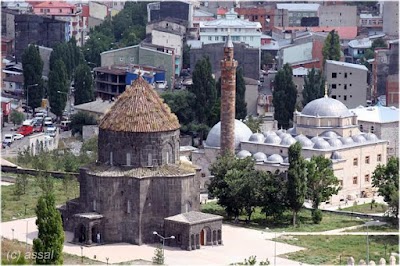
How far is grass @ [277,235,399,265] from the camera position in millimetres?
51625

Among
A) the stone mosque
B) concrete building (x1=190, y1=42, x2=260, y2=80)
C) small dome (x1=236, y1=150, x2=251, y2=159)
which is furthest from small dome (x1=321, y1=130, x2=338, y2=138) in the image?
concrete building (x1=190, y1=42, x2=260, y2=80)

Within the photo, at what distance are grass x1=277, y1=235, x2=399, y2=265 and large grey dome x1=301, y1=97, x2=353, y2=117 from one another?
1194 cm

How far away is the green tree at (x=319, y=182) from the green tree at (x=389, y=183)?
1.54 m

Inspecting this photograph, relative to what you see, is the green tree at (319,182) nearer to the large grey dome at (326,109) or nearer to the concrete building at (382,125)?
the large grey dome at (326,109)

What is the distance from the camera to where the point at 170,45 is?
316ft

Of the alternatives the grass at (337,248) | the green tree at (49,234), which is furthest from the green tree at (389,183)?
the green tree at (49,234)

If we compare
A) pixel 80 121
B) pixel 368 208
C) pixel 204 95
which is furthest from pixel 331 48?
pixel 368 208

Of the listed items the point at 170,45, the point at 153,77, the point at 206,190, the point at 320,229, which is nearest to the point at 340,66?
the point at 153,77

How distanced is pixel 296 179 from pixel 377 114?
16140 millimetres

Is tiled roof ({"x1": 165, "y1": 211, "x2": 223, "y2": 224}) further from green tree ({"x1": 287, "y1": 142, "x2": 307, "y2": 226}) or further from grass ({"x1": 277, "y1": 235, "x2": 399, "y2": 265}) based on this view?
green tree ({"x1": 287, "y1": 142, "x2": 307, "y2": 226})

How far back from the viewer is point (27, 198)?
6094 cm

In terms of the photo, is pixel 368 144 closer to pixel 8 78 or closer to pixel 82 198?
pixel 82 198

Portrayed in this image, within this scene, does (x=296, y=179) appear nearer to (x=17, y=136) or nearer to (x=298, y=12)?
(x=17, y=136)

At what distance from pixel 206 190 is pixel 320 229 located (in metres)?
8.10
